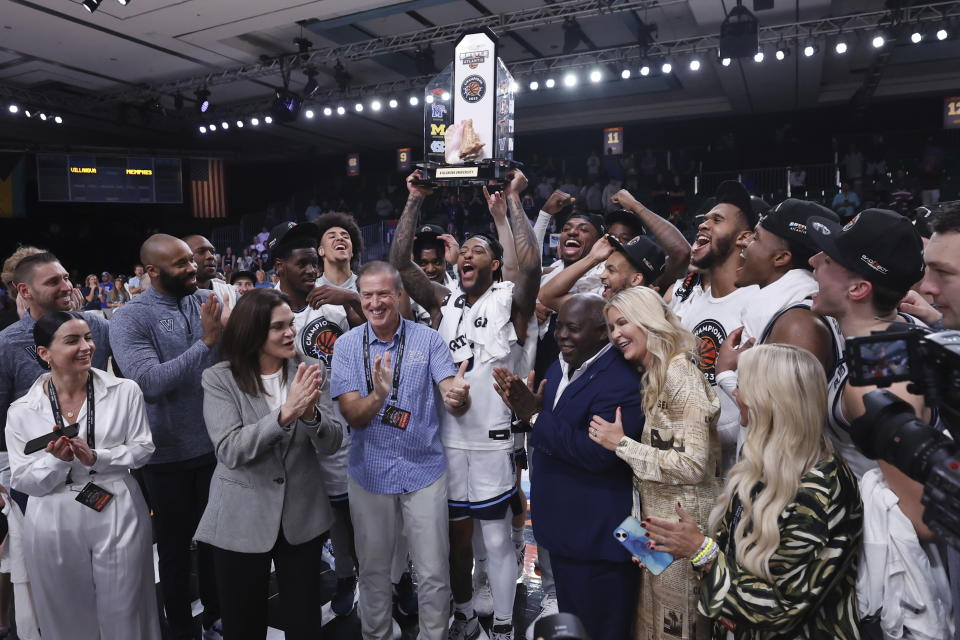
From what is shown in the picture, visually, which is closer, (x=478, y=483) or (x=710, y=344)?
(x=710, y=344)

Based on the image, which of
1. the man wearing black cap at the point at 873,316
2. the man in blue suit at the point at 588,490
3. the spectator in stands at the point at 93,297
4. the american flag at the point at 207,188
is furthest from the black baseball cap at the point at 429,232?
the american flag at the point at 207,188

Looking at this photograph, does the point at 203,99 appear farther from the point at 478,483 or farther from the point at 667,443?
the point at 667,443

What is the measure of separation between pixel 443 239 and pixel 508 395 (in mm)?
1957

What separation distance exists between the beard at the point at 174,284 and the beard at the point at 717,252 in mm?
2625

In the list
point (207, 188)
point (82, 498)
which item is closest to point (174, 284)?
point (82, 498)

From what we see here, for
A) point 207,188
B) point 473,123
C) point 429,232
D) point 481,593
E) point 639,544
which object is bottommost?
point 481,593

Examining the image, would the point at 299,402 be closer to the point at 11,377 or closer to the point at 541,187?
the point at 11,377

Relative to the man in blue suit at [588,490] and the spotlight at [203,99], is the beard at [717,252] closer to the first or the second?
the man in blue suit at [588,490]

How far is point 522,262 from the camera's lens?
11.4 feet

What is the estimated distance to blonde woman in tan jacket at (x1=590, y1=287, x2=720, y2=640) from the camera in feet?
7.34

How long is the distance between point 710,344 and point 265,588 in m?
2.22

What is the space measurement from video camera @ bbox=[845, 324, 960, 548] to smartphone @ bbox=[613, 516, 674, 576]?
83 cm

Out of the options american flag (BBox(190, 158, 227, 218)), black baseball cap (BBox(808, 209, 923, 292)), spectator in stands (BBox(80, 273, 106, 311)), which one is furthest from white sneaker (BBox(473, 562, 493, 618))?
american flag (BBox(190, 158, 227, 218))

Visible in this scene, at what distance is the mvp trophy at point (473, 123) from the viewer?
137 inches
